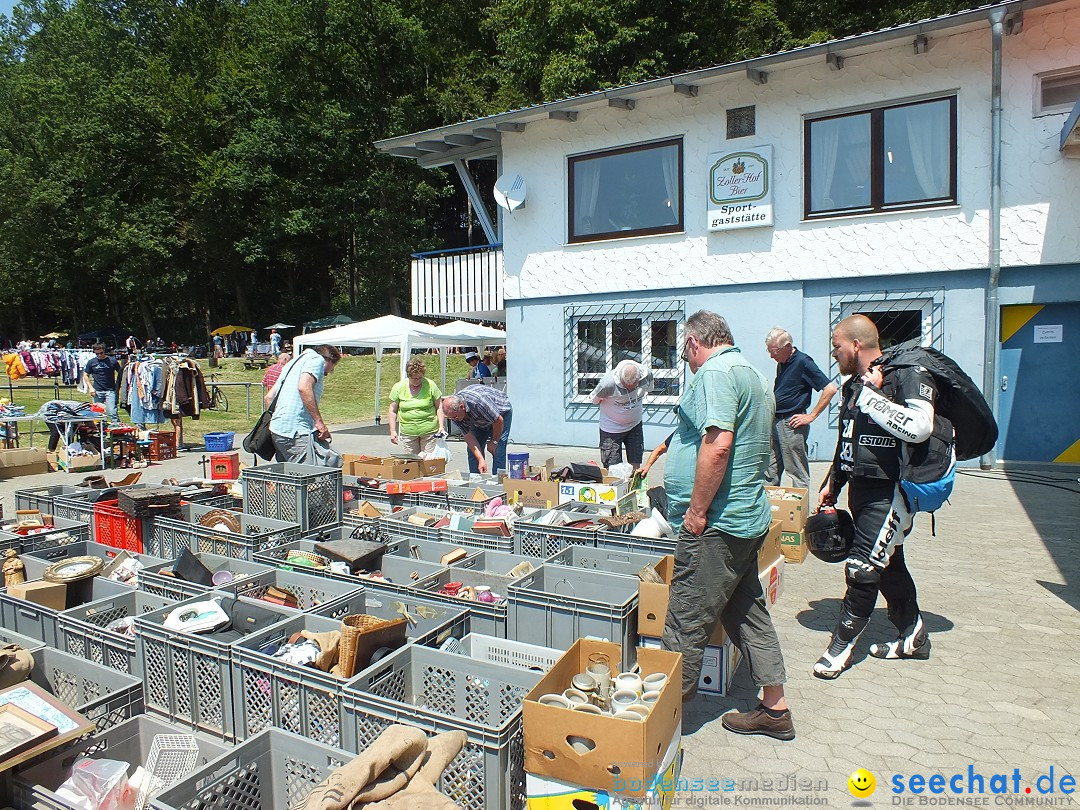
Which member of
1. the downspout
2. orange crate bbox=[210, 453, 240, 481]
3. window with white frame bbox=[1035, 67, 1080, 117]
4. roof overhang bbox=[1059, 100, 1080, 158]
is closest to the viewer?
orange crate bbox=[210, 453, 240, 481]

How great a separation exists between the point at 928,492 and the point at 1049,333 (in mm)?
7968

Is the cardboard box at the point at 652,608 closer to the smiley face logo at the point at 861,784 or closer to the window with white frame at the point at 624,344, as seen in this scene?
the smiley face logo at the point at 861,784

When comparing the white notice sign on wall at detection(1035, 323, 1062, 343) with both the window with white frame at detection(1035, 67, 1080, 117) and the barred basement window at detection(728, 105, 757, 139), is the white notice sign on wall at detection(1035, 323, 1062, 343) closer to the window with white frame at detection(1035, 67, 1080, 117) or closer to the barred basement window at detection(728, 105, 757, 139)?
the window with white frame at detection(1035, 67, 1080, 117)

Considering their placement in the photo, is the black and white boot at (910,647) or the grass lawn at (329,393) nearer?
the black and white boot at (910,647)

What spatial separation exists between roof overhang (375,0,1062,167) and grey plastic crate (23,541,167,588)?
31.4ft

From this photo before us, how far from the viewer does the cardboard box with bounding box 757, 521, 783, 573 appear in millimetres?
4504

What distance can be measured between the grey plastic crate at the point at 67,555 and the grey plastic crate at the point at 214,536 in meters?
0.25

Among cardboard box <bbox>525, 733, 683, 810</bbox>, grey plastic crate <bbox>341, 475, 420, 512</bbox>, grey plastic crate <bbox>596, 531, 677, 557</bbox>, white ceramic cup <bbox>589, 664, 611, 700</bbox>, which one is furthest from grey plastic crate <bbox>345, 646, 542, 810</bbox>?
grey plastic crate <bbox>341, 475, 420, 512</bbox>

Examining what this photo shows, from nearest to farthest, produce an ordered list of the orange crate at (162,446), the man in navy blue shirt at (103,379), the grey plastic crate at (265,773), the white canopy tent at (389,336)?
the grey plastic crate at (265,773) → the orange crate at (162,446) → the man in navy blue shirt at (103,379) → the white canopy tent at (389,336)

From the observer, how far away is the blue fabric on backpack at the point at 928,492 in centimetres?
385

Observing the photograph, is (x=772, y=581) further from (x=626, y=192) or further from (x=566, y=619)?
(x=626, y=192)

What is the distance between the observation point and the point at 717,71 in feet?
35.4

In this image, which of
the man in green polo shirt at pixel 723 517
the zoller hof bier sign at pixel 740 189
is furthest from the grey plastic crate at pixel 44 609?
the zoller hof bier sign at pixel 740 189

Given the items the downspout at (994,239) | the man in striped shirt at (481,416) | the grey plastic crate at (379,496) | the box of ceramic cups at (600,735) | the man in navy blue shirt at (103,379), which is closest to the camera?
the box of ceramic cups at (600,735)
